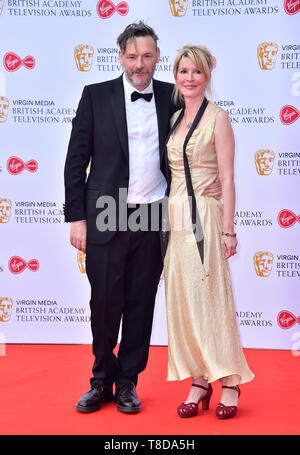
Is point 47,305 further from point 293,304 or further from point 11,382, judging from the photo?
point 293,304

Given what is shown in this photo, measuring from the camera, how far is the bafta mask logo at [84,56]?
3988 mm

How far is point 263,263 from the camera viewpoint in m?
4.01

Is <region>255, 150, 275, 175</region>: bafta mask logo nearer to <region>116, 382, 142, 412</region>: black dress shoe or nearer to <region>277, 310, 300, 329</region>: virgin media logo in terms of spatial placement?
<region>277, 310, 300, 329</region>: virgin media logo

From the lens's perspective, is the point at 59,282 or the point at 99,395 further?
the point at 59,282

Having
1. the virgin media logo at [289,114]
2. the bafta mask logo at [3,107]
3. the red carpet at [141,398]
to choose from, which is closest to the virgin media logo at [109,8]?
the bafta mask logo at [3,107]

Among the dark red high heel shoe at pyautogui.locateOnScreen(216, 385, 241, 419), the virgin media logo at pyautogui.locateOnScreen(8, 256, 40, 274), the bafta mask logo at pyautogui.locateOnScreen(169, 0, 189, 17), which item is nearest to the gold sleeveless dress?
the dark red high heel shoe at pyautogui.locateOnScreen(216, 385, 241, 419)

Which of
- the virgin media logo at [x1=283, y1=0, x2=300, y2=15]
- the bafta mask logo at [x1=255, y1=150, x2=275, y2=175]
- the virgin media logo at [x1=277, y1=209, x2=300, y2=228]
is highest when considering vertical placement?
the virgin media logo at [x1=283, y1=0, x2=300, y2=15]

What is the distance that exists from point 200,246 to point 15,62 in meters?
2.07

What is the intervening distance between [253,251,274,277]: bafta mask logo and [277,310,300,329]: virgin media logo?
28cm

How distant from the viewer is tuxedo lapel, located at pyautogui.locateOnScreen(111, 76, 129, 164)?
273 centimetres

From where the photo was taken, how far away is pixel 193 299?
2664 millimetres

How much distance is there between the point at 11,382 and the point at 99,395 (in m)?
0.67
